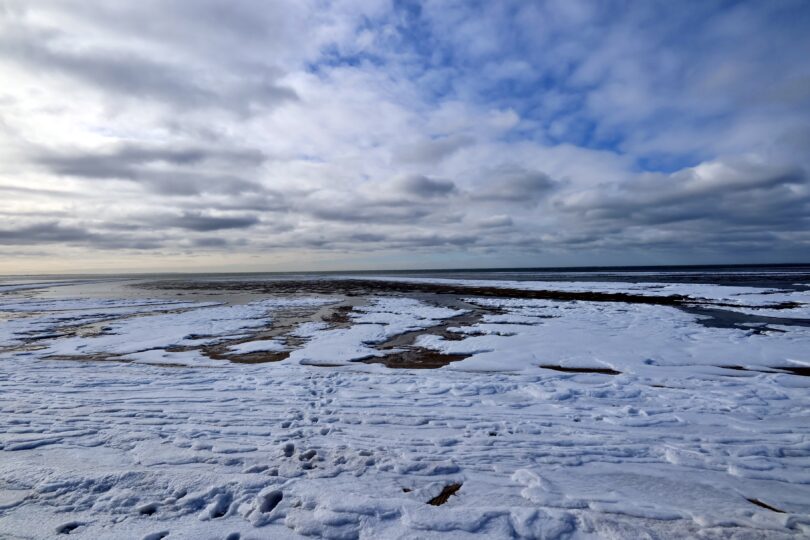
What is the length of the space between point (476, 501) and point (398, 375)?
4799 mm

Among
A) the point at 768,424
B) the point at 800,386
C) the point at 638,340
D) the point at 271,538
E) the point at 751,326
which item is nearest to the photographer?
→ the point at 271,538

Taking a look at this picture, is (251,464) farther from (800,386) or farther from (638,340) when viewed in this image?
(638,340)

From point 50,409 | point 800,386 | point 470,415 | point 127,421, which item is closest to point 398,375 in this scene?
point 470,415

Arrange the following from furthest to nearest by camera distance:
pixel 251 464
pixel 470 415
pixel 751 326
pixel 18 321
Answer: pixel 18 321 < pixel 751 326 < pixel 470 415 < pixel 251 464

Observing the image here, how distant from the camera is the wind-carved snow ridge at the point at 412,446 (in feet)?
12.0

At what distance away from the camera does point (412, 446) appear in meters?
5.09

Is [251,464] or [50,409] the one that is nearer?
[251,464]

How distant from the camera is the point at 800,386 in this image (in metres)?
7.39

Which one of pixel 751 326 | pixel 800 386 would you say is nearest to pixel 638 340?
pixel 800 386

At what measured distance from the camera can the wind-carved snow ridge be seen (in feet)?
12.0

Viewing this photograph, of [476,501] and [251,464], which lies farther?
[251,464]

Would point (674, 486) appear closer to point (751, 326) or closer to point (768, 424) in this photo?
point (768, 424)

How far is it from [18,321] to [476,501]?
76.3 feet

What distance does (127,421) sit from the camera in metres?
5.86
